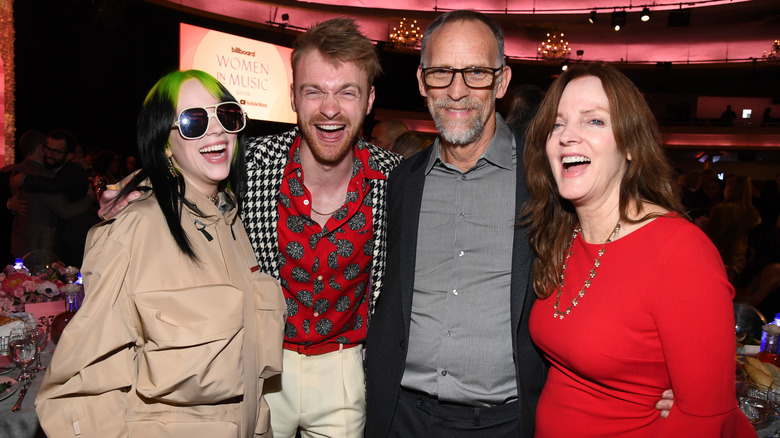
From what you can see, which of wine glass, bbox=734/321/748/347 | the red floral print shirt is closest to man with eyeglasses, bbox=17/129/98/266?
the red floral print shirt

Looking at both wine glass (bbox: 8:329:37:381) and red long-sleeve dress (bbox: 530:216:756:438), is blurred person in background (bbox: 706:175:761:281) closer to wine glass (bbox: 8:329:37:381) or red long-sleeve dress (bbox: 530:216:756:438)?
red long-sleeve dress (bbox: 530:216:756:438)

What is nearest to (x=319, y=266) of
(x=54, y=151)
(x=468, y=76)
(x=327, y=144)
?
(x=327, y=144)

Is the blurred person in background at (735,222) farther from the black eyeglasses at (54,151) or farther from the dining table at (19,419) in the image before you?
the black eyeglasses at (54,151)

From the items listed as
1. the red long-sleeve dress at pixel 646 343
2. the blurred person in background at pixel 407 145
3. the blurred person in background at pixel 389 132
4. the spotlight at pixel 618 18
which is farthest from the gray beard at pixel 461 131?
the spotlight at pixel 618 18

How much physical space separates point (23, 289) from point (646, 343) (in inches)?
127

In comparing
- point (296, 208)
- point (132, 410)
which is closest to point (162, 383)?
point (132, 410)

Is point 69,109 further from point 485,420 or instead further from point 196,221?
point 485,420

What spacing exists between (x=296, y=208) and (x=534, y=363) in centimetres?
115

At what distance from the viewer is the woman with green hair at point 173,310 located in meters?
→ 1.50

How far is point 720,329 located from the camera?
4.65 ft

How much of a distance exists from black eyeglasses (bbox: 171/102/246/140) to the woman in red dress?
3.55ft

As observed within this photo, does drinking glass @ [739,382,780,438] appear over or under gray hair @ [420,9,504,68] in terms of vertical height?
under

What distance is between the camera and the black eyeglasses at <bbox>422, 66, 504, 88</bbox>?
216 centimetres

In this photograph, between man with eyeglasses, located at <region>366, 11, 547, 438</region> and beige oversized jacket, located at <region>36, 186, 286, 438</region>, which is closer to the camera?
beige oversized jacket, located at <region>36, 186, 286, 438</region>
